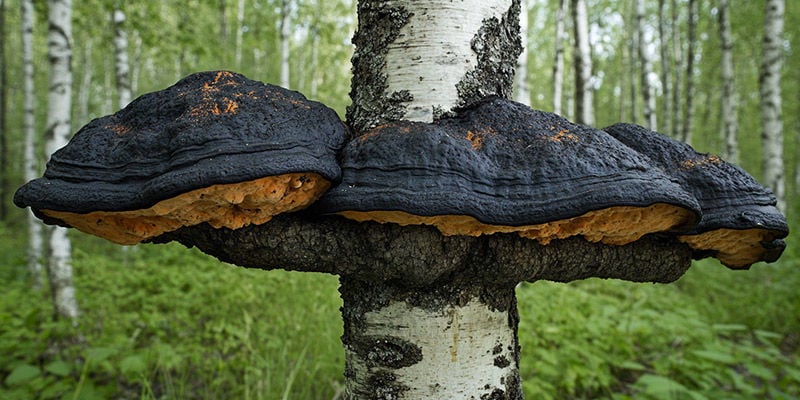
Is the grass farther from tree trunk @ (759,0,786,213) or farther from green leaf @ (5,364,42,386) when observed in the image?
tree trunk @ (759,0,786,213)

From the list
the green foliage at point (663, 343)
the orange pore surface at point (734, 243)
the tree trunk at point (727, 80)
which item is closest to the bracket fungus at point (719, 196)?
the orange pore surface at point (734, 243)

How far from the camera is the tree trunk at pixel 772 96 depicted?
8281 mm

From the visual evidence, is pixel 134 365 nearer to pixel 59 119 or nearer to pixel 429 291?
pixel 429 291

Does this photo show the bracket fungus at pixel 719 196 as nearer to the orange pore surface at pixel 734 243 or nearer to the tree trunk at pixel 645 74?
the orange pore surface at pixel 734 243

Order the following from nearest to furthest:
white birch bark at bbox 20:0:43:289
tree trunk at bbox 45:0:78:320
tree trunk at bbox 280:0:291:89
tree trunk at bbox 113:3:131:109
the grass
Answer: the grass < tree trunk at bbox 45:0:78:320 < white birch bark at bbox 20:0:43:289 < tree trunk at bbox 113:3:131:109 < tree trunk at bbox 280:0:291:89

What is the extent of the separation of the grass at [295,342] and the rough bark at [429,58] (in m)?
1.59

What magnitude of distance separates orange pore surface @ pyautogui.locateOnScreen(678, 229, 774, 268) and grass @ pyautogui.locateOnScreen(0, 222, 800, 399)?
132 centimetres

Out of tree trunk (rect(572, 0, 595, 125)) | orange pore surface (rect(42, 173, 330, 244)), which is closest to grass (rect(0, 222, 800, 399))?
orange pore surface (rect(42, 173, 330, 244))

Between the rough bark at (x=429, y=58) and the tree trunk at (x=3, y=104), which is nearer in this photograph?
the rough bark at (x=429, y=58)

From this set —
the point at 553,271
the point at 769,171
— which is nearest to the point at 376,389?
the point at 553,271

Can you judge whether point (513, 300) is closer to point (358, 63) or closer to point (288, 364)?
point (358, 63)

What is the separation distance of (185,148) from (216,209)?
0.15 m

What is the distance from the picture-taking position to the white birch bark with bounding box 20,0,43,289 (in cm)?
634

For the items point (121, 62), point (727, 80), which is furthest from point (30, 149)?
point (727, 80)
